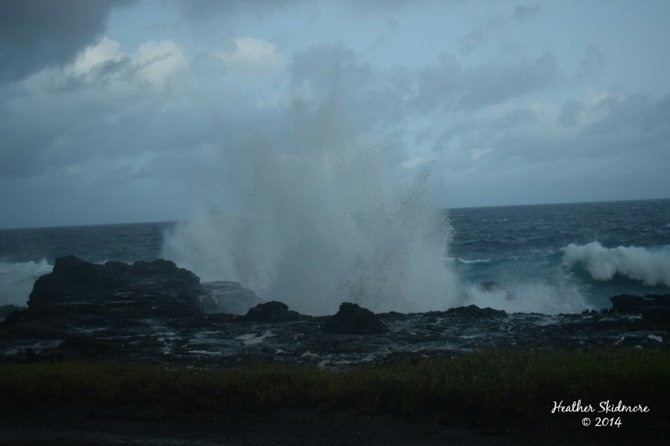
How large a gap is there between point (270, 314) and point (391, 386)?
9.43 meters

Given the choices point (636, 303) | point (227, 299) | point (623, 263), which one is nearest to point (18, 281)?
point (227, 299)

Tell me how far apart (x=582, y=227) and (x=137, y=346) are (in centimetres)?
5248

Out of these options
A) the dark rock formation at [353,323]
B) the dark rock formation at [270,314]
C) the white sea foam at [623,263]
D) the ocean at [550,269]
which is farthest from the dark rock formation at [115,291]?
the white sea foam at [623,263]

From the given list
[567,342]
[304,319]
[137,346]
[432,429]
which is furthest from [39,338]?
[567,342]

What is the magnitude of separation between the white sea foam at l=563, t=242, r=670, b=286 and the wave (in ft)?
101

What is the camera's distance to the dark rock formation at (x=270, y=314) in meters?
16.5

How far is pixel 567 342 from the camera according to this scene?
12.5 m

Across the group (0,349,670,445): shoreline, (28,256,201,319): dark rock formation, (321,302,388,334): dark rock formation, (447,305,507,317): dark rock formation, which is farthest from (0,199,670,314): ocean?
(0,349,670,445): shoreline

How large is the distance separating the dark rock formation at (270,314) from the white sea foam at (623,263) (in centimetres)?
2111

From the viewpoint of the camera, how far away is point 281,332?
48.0 ft

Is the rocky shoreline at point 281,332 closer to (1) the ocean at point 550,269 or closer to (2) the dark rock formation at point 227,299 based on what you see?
(2) the dark rock formation at point 227,299

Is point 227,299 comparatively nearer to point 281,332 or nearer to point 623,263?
point 281,332

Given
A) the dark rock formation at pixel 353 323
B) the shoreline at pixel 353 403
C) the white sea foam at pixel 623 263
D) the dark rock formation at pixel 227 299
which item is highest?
the white sea foam at pixel 623 263

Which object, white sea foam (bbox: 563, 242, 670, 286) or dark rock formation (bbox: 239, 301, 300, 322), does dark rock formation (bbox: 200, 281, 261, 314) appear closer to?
dark rock formation (bbox: 239, 301, 300, 322)
